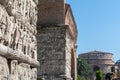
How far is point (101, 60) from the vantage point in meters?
Result: 60.5

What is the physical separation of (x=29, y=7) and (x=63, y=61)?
6.07 meters

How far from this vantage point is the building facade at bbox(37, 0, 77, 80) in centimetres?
1267

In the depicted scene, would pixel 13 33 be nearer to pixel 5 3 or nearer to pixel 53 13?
pixel 5 3

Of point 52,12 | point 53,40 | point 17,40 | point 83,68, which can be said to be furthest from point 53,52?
point 83,68

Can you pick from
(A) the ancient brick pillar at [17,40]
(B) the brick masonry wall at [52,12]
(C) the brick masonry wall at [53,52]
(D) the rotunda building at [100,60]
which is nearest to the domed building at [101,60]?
(D) the rotunda building at [100,60]

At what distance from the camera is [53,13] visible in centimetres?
1349

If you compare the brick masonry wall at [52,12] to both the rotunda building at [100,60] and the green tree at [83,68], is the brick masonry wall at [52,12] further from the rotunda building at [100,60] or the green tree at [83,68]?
the rotunda building at [100,60]

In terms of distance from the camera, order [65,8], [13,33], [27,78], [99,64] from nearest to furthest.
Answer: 1. [13,33]
2. [27,78]
3. [65,8]
4. [99,64]

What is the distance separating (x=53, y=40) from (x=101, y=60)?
48307 mm

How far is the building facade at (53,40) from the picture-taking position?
12.7 m

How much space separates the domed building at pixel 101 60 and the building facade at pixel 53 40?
4594 centimetres

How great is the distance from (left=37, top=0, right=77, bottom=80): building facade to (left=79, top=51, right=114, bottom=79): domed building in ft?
151

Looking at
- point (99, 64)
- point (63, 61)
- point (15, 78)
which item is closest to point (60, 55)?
point (63, 61)

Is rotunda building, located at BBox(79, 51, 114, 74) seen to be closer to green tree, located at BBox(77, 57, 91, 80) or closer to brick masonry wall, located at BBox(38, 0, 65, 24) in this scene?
green tree, located at BBox(77, 57, 91, 80)
